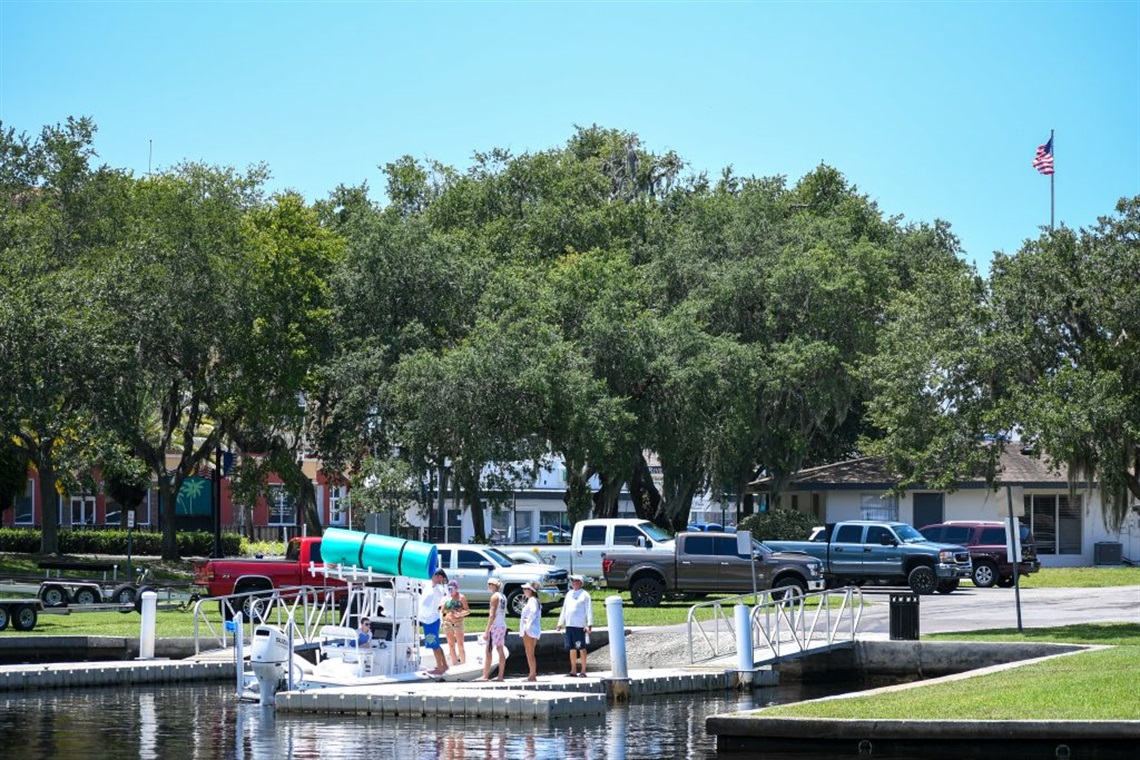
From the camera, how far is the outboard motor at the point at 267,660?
23.5 m

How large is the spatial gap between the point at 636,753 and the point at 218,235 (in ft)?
123

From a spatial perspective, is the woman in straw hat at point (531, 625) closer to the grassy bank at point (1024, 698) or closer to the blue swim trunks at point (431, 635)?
the blue swim trunks at point (431, 635)

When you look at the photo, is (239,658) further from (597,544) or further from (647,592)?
(597,544)

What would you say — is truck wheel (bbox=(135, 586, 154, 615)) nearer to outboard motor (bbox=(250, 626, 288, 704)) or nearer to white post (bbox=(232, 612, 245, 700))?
white post (bbox=(232, 612, 245, 700))

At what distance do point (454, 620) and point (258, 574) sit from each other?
46.1 feet

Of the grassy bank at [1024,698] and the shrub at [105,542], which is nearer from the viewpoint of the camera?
the grassy bank at [1024,698]

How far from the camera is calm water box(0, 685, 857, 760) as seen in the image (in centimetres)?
1894

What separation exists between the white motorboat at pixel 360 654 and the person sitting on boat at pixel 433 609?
19 centimetres

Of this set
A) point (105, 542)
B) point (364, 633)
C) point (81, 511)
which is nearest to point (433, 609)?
point (364, 633)

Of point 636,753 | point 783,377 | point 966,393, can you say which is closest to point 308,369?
point 783,377

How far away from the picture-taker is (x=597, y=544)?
1642 inches

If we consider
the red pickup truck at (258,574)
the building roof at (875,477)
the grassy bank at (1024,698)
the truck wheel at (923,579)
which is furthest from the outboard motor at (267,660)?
the building roof at (875,477)

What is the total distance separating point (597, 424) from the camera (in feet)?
158

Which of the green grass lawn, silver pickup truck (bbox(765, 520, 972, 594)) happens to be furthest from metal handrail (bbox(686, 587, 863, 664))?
the green grass lawn
